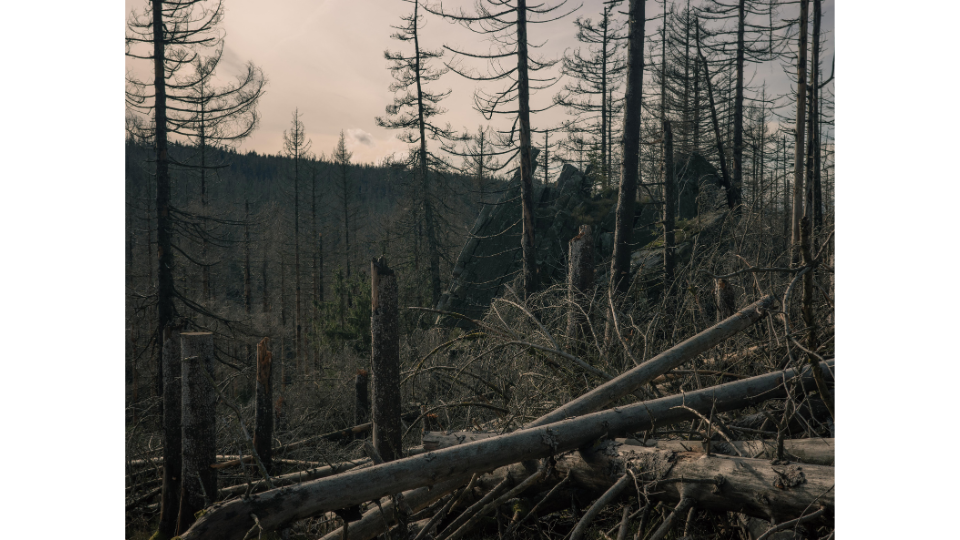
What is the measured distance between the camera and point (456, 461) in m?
Answer: 2.55

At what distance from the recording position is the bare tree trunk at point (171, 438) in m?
5.63

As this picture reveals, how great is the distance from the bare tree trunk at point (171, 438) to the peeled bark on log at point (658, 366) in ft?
16.6

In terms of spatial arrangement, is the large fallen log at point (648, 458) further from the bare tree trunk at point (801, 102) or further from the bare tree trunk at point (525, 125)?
the bare tree trunk at point (801, 102)

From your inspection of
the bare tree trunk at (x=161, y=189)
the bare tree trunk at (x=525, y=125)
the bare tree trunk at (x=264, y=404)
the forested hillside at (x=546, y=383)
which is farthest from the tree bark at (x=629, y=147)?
the bare tree trunk at (x=161, y=189)

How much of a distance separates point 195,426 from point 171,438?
123 centimetres

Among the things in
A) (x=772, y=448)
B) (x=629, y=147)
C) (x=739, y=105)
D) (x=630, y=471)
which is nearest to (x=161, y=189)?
(x=629, y=147)

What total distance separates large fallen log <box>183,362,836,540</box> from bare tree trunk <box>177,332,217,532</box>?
366 centimetres

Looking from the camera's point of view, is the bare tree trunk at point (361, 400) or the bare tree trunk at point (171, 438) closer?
the bare tree trunk at point (171, 438)

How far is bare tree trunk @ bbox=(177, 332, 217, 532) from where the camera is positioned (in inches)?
202

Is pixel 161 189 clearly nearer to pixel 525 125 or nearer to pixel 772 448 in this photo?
pixel 525 125
